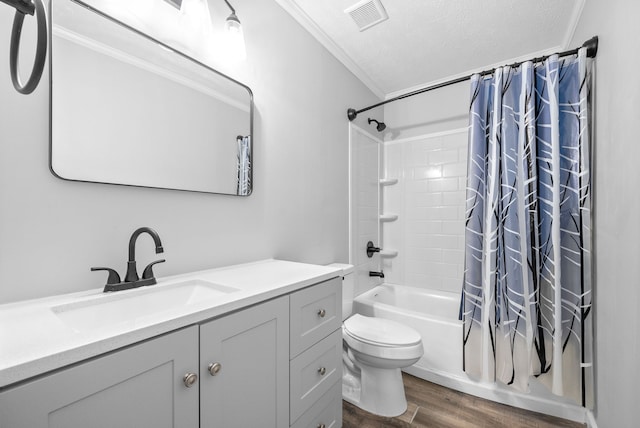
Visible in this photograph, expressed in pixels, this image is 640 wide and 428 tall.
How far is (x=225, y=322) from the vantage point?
80 cm

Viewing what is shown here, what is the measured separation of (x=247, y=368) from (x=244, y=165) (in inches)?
37.8

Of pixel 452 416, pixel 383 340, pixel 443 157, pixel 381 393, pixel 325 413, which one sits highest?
pixel 443 157

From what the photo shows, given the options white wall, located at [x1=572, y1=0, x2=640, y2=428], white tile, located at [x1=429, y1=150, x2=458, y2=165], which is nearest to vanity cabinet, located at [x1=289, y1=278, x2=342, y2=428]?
white wall, located at [x1=572, y1=0, x2=640, y2=428]

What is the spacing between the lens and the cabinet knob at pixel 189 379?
693mm

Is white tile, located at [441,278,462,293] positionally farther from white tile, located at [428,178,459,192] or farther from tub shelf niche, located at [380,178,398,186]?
tub shelf niche, located at [380,178,398,186]

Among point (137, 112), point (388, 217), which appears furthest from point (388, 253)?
point (137, 112)

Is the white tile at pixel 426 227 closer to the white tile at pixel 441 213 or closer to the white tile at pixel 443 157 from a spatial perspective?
the white tile at pixel 441 213

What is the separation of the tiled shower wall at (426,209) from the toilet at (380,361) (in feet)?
3.55

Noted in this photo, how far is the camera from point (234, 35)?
4.09 ft

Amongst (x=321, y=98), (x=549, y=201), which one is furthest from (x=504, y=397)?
(x=321, y=98)

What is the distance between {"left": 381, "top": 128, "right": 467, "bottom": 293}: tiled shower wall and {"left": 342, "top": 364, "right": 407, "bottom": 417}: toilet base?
1220 millimetres

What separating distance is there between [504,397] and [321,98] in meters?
2.37

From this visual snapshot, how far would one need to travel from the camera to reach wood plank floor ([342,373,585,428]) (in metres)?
1.57

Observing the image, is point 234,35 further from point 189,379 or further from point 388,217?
point 388,217
